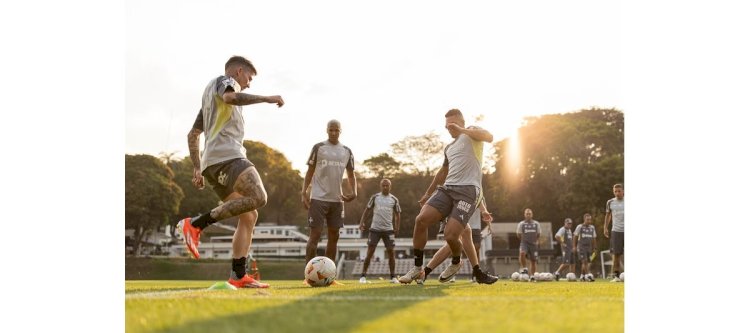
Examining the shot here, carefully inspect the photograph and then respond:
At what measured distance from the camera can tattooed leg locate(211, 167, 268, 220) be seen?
18.3 feet

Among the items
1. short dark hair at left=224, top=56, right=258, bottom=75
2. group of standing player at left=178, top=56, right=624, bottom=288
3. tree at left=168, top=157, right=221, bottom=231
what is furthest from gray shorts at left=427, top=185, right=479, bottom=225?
tree at left=168, top=157, right=221, bottom=231

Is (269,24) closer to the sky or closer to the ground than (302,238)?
closer to the sky

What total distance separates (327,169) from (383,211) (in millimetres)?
4207

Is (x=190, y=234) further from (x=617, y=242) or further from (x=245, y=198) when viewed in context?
(x=617, y=242)

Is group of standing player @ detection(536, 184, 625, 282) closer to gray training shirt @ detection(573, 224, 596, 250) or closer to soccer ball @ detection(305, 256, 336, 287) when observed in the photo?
gray training shirt @ detection(573, 224, 596, 250)

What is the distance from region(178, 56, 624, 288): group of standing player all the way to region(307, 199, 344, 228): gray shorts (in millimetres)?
13

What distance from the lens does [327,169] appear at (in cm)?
938

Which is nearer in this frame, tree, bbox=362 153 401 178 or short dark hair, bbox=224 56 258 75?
short dark hair, bbox=224 56 258 75

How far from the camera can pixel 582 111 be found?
50312 mm

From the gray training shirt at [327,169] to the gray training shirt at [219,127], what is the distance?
→ 3.14 metres
